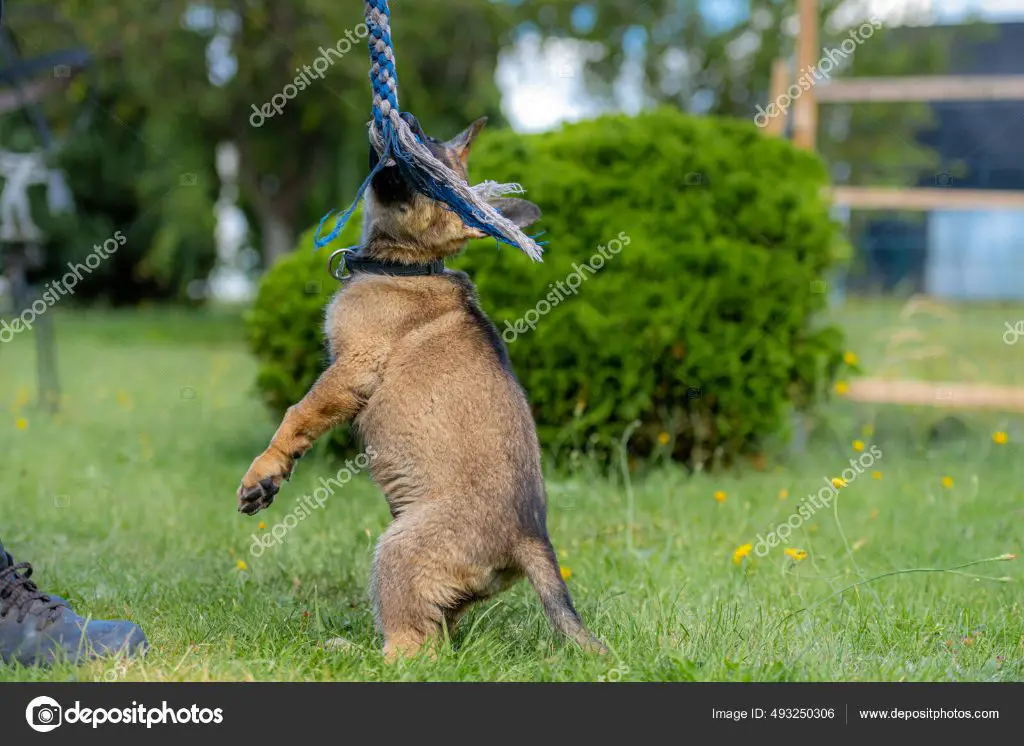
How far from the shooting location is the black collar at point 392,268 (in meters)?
3.54

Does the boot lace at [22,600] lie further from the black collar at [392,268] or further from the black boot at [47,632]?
the black collar at [392,268]

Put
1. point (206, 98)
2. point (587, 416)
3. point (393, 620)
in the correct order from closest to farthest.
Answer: point (393, 620) < point (587, 416) < point (206, 98)

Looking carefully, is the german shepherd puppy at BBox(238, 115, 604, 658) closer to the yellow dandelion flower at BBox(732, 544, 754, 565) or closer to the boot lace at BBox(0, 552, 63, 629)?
the boot lace at BBox(0, 552, 63, 629)

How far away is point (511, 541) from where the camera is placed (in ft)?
10.6

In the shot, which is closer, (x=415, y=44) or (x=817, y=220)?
(x=817, y=220)

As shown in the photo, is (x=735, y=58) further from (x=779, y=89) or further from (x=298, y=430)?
(x=298, y=430)

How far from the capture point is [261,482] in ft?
10.2

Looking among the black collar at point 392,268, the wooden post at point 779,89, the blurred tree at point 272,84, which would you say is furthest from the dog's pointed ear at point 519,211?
the blurred tree at point 272,84

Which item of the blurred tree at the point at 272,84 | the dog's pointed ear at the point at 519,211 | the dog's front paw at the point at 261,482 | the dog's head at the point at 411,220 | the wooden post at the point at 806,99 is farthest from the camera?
the blurred tree at the point at 272,84

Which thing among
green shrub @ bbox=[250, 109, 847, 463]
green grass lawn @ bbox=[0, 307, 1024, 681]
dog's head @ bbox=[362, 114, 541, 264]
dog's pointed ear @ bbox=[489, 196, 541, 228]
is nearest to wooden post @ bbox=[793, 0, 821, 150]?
green shrub @ bbox=[250, 109, 847, 463]

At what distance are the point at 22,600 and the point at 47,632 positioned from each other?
150 millimetres

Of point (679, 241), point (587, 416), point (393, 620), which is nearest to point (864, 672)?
point (393, 620)
